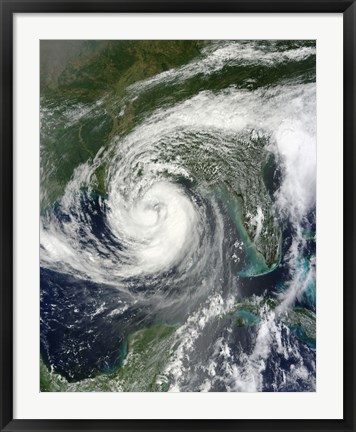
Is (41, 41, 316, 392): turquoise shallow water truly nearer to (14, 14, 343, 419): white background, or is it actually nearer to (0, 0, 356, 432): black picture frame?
(14, 14, 343, 419): white background

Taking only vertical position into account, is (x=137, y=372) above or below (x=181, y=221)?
below

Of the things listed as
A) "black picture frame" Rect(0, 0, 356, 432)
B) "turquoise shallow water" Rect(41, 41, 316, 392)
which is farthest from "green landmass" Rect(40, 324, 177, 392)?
"black picture frame" Rect(0, 0, 356, 432)

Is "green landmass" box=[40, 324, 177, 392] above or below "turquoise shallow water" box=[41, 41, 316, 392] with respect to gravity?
below
